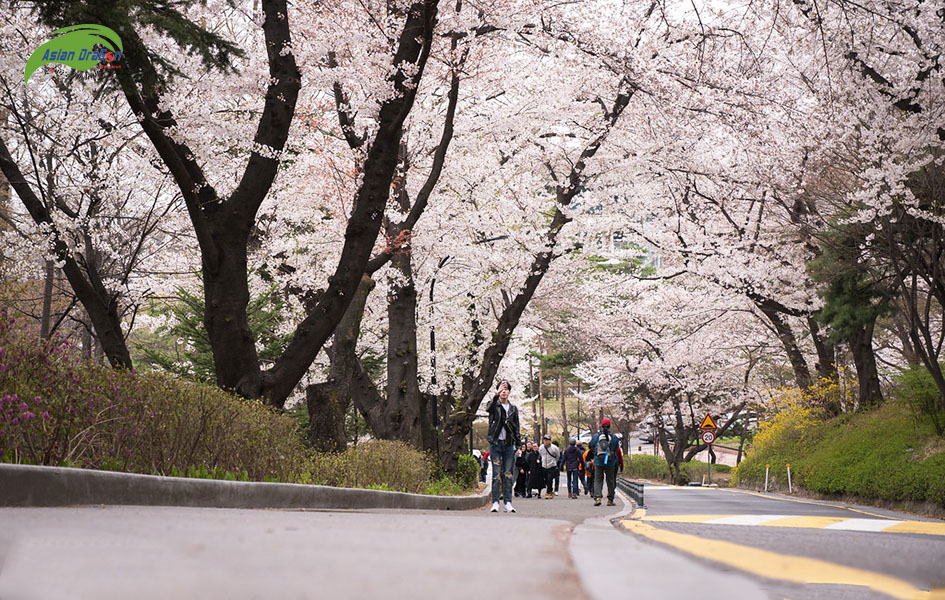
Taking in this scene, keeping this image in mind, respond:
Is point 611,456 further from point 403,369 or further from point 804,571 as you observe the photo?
point 804,571

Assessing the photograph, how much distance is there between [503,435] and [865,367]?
14.8 metres

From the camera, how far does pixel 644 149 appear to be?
23531 mm

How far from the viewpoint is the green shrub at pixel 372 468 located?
35.3 ft

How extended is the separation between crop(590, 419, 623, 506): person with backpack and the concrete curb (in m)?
10.5

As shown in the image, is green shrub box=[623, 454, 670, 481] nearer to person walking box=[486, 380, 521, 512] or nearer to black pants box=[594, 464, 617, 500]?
black pants box=[594, 464, 617, 500]

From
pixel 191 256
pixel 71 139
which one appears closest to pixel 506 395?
pixel 71 139

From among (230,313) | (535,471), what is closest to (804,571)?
(230,313)

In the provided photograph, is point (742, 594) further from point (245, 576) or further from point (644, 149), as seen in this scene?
point (644, 149)

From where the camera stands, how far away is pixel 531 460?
28.5m

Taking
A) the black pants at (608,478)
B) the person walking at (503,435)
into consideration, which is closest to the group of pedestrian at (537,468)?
the black pants at (608,478)

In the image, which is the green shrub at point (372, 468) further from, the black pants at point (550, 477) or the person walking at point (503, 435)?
the black pants at point (550, 477)

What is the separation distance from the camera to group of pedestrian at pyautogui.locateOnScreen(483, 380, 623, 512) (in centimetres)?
1447

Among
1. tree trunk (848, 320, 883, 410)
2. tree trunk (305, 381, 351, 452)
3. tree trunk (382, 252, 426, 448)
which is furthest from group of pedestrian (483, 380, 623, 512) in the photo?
tree trunk (848, 320, 883, 410)

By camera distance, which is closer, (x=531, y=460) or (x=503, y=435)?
(x=503, y=435)
